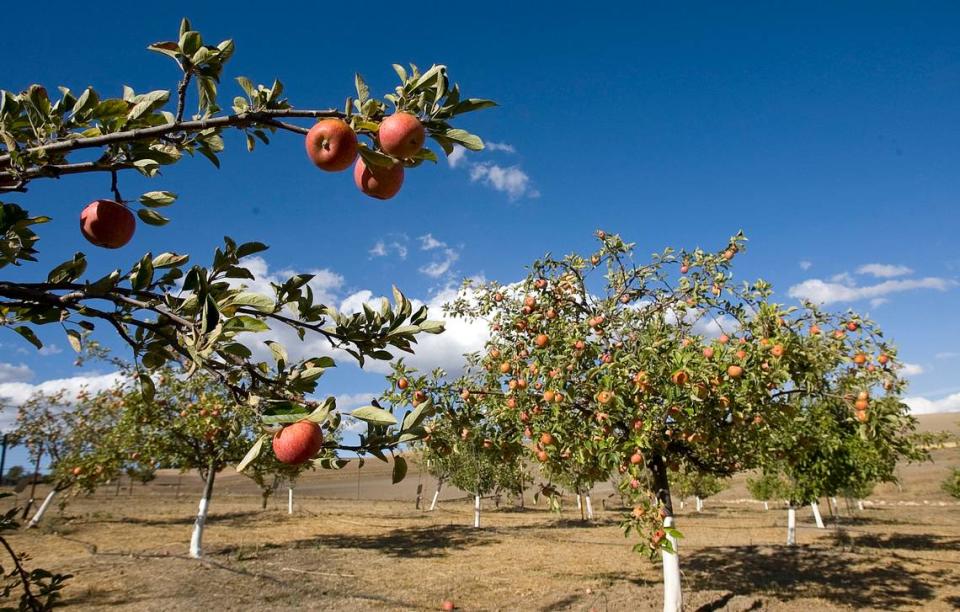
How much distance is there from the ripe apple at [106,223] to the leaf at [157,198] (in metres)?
0.07

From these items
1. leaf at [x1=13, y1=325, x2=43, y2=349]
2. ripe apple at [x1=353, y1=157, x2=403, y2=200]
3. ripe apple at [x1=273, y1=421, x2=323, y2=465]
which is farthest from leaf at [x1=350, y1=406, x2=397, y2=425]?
leaf at [x1=13, y1=325, x2=43, y2=349]

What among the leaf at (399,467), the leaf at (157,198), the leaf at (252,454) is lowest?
the leaf at (399,467)

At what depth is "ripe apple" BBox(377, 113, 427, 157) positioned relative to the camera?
4.49 ft

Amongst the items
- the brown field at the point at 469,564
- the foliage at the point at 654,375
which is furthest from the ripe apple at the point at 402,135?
the brown field at the point at 469,564

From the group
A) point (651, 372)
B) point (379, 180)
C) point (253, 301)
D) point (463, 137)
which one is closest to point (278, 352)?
point (253, 301)

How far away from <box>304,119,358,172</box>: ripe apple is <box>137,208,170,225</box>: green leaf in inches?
31.4

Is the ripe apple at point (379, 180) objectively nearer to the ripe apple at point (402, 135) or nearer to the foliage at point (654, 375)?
the ripe apple at point (402, 135)

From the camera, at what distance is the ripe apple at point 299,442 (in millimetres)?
1412

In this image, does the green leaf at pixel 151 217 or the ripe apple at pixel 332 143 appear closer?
the ripe apple at pixel 332 143

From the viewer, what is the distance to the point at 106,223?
179cm

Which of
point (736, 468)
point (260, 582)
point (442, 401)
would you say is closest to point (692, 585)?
point (736, 468)

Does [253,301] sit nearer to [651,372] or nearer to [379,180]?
[379,180]

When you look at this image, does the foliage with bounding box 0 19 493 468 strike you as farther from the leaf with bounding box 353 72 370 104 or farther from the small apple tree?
the small apple tree

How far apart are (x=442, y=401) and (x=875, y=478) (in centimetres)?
1906
